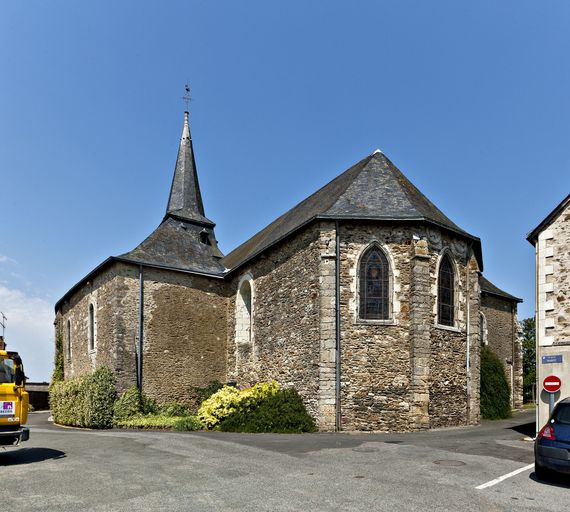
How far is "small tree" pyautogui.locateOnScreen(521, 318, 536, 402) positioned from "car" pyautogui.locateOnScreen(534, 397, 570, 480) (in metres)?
32.8

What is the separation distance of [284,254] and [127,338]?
663 cm

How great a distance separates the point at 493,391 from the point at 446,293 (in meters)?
5.51

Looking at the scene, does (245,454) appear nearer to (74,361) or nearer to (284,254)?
(284,254)

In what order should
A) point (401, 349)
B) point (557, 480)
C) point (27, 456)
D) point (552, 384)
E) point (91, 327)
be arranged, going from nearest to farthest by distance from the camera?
point (557, 480)
point (27, 456)
point (552, 384)
point (401, 349)
point (91, 327)

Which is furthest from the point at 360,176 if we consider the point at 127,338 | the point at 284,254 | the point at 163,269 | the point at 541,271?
the point at 127,338

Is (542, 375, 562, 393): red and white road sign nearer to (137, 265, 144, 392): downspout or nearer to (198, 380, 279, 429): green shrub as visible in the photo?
(198, 380, 279, 429): green shrub

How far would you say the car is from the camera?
776cm

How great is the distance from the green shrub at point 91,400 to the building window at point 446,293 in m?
11.3

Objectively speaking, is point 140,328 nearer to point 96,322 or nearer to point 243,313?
point 96,322

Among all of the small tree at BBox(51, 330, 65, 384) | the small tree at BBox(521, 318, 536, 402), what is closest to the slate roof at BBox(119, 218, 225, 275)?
the small tree at BBox(51, 330, 65, 384)

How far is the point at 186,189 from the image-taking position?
30.9m

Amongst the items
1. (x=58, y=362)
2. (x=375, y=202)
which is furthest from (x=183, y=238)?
(x=375, y=202)

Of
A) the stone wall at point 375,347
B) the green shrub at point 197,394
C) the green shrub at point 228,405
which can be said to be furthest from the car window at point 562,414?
the green shrub at point 197,394

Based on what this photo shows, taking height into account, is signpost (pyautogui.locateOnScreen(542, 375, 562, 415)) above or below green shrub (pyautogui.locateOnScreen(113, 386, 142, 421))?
above
